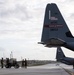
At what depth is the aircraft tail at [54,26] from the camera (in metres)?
34.0

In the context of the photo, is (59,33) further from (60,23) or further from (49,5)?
(49,5)

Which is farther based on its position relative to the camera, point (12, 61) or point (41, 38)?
point (12, 61)

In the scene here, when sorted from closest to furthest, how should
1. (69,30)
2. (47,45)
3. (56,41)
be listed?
(56,41)
(47,45)
(69,30)

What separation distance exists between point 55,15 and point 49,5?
140cm

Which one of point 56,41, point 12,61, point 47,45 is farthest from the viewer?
point 12,61

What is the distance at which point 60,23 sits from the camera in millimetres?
35062

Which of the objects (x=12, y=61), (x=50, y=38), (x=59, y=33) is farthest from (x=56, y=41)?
(x=12, y=61)

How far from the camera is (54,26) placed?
34688mm

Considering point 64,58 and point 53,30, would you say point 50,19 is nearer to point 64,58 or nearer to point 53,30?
point 53,30

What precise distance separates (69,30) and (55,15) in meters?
2.52

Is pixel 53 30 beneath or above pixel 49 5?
beneath

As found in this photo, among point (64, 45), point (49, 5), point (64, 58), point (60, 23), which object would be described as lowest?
point (64, 58)

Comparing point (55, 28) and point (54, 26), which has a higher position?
point (54, 26)

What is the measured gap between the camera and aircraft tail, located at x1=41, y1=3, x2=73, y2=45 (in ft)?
112
